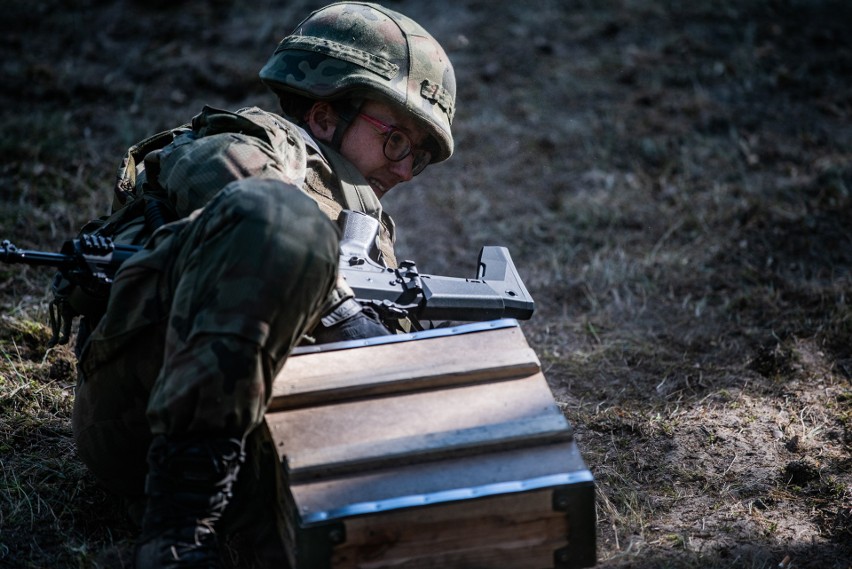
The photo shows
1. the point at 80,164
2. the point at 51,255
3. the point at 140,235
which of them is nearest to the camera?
the point at 51,255

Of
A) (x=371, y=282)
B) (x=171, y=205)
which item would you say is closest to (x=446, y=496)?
(x=371, y=282)

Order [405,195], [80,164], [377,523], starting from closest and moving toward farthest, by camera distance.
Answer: [377,523] < [80,164] < [405,195]

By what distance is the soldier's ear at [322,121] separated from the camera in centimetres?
371

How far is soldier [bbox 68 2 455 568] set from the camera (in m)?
2.32

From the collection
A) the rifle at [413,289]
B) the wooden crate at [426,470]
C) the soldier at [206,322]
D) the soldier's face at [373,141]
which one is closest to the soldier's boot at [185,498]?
the soldier at [206,322]

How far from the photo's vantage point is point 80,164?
5906 millimetres

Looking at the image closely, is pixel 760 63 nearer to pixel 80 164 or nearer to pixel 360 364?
pixel 80 164

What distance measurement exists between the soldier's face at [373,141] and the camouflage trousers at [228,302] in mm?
1218

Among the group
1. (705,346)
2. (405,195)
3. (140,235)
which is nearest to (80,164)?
(405,195)

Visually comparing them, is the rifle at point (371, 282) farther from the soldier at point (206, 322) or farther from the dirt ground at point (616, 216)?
the dirt ground at point (616, 216)

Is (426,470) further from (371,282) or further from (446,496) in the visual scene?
(371,282)

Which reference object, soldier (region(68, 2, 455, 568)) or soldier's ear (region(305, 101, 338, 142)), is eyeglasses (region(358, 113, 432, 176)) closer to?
soldier's ear (region(305, 101, 338, 142))

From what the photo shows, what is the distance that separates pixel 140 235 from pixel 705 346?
263cm

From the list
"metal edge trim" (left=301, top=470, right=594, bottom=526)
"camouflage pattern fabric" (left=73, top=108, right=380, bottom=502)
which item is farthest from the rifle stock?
"metal edge trim" (left=301, top=470, right=594, bottom=526)
